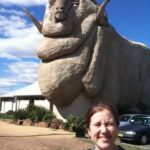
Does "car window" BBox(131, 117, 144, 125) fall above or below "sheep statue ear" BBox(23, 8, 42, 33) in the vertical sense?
below

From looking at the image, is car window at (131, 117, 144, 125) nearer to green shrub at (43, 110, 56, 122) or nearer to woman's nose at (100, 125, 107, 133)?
green shrub at (43, 110, 56, 122)

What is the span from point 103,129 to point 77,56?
2413 cm

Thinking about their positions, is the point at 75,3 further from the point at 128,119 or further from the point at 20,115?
the point at 128,119

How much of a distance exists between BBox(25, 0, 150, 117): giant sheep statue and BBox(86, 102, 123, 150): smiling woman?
23.3m

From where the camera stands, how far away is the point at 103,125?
9.31ft

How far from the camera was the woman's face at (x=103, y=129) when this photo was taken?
2.79m

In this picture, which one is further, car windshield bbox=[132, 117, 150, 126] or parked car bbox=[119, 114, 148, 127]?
parked car bbox=[119, 114, 148, 127]

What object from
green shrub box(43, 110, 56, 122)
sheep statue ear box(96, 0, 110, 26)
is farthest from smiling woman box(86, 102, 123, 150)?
sheep statue ear box(96, 0, 110, 26)

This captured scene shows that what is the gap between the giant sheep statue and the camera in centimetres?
2658

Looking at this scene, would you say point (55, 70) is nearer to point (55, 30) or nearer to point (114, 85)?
point (55, 30)

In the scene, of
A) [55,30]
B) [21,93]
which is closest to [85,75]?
[55,30]

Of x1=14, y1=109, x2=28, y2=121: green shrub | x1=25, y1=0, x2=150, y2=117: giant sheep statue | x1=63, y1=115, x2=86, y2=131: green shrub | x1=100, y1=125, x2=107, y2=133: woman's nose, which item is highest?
x1=25, y1=0, x2=150, y2=117: giant sheep statue

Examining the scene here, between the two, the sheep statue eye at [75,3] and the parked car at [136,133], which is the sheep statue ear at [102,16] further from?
the parked car at [136,133]

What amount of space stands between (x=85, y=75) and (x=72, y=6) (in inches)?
189
